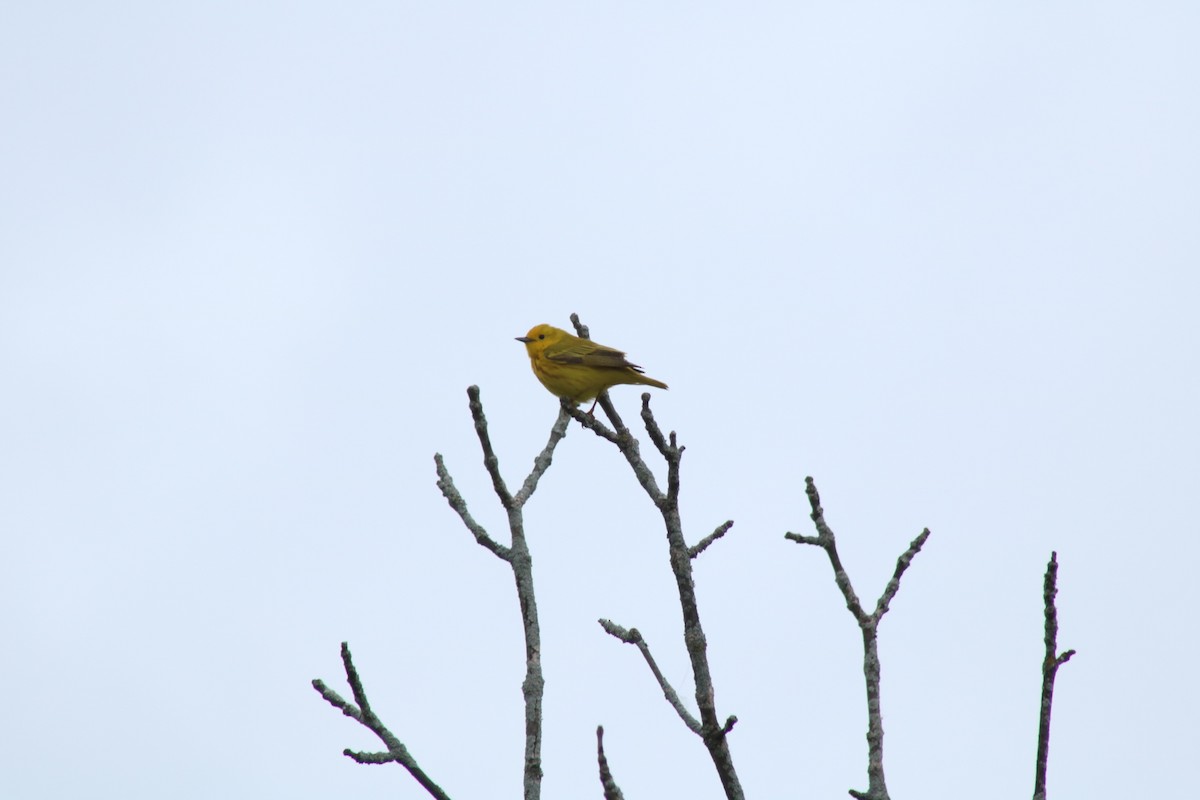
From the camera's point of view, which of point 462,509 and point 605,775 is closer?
point 605,775

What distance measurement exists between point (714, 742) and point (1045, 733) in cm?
97

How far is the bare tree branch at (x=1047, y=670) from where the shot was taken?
3215 mm

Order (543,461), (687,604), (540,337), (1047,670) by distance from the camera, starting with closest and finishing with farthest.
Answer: (1047,670) → (687,604) → (543,461) → (540,337)

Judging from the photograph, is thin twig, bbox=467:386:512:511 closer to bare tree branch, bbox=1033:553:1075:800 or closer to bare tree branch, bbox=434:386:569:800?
bare tree branch, bbox=434:386:569:800

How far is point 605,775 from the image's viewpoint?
329cm

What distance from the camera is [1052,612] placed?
11.0 feet

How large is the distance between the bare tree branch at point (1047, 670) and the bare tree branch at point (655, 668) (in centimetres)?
102

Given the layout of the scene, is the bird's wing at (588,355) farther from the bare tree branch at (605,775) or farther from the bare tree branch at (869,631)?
the bare tree branch at (605,775)

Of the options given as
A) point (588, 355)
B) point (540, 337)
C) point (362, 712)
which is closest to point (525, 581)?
point (362, 712)

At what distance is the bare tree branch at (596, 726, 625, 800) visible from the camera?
3217 millimetres

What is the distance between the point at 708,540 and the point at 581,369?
7.02 m

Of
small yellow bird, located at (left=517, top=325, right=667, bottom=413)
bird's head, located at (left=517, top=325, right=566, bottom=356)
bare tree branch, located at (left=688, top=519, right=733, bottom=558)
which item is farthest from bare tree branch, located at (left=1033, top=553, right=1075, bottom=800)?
bird's head, located at (left=517, top=325, right=566, bottom=356)

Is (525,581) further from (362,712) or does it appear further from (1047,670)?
(1047,670)

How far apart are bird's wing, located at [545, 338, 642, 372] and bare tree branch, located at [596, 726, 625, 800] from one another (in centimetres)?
796
